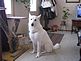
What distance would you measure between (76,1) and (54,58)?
4322 mm

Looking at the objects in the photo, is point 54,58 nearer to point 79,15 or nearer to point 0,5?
point 0,5

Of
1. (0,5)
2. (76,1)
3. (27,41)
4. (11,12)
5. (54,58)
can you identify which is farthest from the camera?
(76,1)

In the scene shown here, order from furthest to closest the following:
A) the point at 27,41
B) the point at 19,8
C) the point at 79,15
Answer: the point at 79,15 < the point at 19,8 < the point at 27,41

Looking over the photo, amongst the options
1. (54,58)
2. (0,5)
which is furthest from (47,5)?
(54,58)

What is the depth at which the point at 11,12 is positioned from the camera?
5.45 m

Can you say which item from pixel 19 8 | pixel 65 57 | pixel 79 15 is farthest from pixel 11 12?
pixel 79 15

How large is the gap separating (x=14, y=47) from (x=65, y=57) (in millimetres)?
1273

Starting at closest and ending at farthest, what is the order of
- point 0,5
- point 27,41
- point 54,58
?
point 54,58, point 0,5, point 27,41

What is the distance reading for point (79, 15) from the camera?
691 cm

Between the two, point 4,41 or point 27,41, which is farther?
point 27,41

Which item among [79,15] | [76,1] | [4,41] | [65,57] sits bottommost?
[65,57]

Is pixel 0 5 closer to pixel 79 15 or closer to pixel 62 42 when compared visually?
pixel 62 42

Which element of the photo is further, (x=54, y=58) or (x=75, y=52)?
(x=75, y=52)

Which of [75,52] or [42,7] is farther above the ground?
[42,7]
